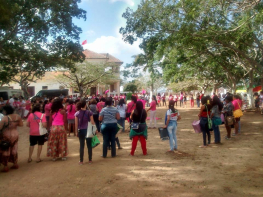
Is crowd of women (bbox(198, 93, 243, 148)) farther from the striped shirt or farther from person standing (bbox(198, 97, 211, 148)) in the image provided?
the striped shirt

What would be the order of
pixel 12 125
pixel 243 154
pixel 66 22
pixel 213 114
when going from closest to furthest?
pixel 12 125, pixel 243 154, pixel 213 114, pixel 66 22

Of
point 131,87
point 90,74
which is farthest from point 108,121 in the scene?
point 131,87

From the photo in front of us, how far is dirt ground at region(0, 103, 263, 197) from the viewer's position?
4.16 metres

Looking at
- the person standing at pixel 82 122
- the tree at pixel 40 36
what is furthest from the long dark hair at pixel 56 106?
the tree at pixel 40 36

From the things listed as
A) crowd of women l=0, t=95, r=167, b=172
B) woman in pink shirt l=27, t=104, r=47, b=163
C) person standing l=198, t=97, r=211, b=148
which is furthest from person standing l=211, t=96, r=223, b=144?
woman in pink shirt l=27, t=104, r=47, b=163

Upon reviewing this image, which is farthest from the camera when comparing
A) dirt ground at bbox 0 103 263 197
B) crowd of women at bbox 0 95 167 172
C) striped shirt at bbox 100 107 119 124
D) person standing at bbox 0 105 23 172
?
striped shirt at bbox 100 107 119 124

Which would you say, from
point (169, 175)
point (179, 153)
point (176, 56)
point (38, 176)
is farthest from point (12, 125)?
point (176, 56)

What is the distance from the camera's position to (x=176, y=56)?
1479 centimetres

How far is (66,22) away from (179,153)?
37.0ft

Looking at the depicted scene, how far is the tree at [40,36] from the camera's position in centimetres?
1270

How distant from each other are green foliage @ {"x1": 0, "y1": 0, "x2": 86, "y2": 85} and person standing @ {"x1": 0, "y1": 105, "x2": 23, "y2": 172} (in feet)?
26.4

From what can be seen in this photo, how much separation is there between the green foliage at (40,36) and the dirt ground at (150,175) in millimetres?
8153

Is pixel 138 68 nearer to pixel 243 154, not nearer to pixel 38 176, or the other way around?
pixel 243 154

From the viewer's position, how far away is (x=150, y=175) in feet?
16.2
